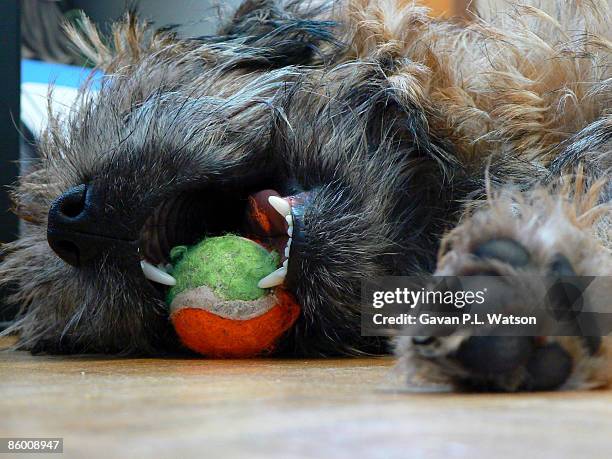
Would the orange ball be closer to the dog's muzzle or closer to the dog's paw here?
the dog's muzzle

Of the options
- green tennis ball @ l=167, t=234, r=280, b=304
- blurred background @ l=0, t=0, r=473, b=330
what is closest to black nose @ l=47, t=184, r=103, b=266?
green tennis ball @ l=167, t=234, r=280, b=304

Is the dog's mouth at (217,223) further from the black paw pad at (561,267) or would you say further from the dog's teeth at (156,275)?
the black paw pad at (561,267)

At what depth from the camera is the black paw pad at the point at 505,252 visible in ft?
2.95

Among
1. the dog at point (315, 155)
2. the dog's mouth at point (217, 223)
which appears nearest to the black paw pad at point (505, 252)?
the dog at point (315, 155)

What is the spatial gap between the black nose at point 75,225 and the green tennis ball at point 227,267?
139mm

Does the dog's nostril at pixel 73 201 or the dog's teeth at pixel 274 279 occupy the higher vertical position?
the dog's nostril at pixel 73 201

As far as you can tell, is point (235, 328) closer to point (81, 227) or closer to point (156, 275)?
point (156, 275)

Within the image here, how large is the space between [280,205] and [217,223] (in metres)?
0.22

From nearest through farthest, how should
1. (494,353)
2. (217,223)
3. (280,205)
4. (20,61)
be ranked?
(494,353), (280,205), (217,223), (20,61)

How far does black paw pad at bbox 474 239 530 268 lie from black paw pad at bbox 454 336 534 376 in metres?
0.08

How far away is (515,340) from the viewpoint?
0.86 meters

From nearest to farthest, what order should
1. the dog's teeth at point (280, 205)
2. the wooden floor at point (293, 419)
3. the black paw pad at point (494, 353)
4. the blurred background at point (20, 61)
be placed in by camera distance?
the wooden floor at point (293, 419)
the black paw pad at point (494, 353)
the dog's teeth at point (280, 205)
the blurred background at point (20, 61)

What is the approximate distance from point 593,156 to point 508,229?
0.61 metres

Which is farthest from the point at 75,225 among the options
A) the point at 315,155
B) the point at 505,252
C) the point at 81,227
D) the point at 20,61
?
the point at 20,61
